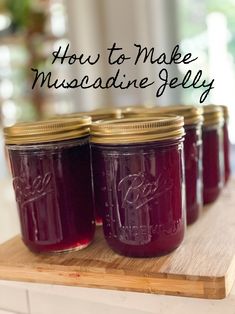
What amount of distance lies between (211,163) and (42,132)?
336mm

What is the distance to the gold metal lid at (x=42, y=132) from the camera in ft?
1.62

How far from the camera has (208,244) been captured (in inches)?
20.6

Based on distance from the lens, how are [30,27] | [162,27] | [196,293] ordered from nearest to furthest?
[196,293], [162,27], [30,27]

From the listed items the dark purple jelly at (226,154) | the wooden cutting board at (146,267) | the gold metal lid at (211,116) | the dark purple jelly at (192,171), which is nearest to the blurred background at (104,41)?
the dark purple jelly at (226,154)

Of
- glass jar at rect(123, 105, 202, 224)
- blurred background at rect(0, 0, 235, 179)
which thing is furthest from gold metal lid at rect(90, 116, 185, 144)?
blurred background at rect(0, 0, 235, 179)

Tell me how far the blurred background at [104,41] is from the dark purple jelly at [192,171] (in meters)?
1.09

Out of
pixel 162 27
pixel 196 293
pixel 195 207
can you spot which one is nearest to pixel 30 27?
pixel 162 27

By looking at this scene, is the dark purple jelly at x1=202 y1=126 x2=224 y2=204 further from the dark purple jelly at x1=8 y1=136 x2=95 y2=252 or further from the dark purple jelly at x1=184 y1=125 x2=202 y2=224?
the dark purple jelly at x1=8 y1=136 x2=95 y2=252

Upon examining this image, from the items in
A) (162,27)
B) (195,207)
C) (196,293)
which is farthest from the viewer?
(162,27)

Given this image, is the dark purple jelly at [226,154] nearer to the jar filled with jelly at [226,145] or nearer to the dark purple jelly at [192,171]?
the jar filled with jelly at [226,145]

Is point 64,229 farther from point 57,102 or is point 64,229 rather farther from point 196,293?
point 57,102

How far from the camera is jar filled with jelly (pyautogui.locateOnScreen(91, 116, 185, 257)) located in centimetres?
47

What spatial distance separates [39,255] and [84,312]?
9 cm

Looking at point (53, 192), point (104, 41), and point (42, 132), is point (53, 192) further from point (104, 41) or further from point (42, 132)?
point (104, 41)
